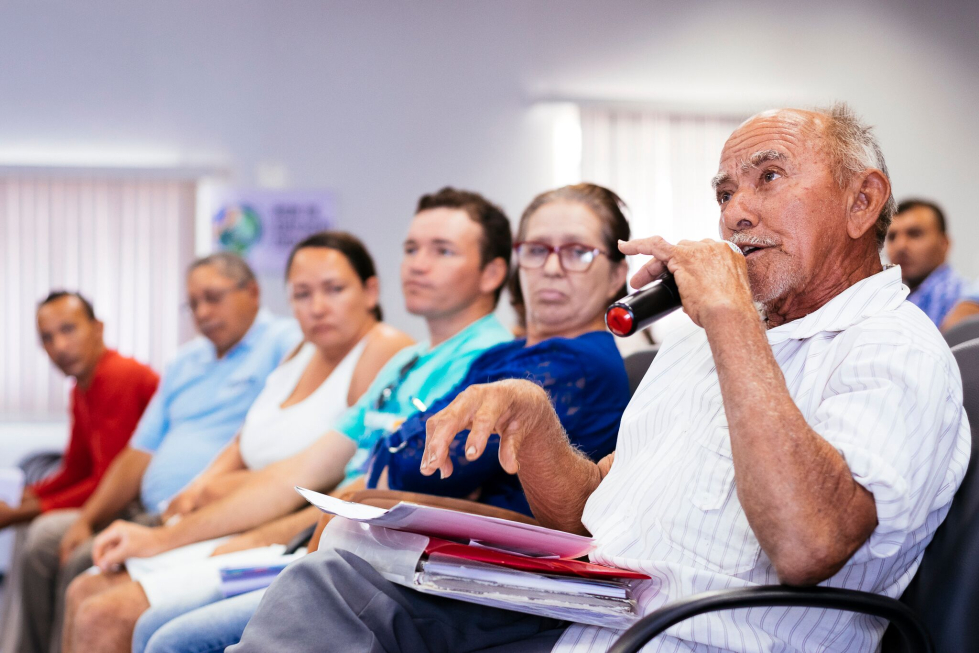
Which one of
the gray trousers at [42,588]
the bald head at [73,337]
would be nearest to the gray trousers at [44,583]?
the gray trousers at [42,588]

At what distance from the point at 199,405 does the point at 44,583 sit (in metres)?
0.82

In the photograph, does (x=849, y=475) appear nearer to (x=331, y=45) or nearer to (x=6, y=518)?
(x=6, y=518)

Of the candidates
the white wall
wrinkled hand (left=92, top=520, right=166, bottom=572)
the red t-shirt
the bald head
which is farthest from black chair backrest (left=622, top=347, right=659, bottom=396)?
the white wall

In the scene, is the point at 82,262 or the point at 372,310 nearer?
the point at 372,310

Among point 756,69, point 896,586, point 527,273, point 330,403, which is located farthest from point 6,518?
point 756,69

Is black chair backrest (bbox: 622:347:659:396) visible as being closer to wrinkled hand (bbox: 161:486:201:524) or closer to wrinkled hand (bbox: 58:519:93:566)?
wrinkled hand (bbox: 161:486:201:524)

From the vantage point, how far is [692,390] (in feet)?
4.26

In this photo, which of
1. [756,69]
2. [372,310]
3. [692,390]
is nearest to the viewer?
[692,390]

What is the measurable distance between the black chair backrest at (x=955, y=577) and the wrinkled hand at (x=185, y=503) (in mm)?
1888

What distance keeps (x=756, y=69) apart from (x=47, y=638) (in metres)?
5.40

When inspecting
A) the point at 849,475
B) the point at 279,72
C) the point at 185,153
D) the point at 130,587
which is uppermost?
the point at 279,72

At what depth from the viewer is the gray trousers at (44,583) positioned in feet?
9.11

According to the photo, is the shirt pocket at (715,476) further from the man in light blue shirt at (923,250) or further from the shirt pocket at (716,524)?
the man in light blue shirt at (923,250)

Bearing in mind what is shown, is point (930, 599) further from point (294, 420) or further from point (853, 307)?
point (294, 420)
